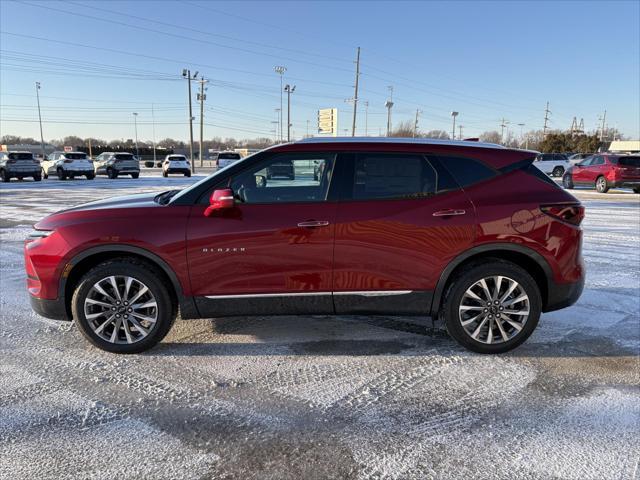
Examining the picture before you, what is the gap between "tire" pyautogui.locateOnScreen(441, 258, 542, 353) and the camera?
12.2ft

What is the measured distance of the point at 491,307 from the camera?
376cm

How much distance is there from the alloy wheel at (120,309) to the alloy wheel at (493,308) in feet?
8.51

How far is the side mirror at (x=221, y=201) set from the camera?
352 centimetres

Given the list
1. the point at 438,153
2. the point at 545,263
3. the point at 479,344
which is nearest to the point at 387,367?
the point at 479,344

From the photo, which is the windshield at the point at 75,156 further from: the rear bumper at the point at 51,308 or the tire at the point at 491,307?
the tire at the point at 491,307

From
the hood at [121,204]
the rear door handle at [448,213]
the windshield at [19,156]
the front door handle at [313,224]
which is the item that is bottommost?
the front door handle at [313,224]

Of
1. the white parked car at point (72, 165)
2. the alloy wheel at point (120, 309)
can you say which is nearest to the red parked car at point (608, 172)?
the alloy wheel at point (120, 309)

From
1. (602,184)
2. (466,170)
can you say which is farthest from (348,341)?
(602,184)

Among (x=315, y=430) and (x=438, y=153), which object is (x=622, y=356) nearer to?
(x=438, y=153)

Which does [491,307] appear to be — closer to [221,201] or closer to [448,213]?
[448,213]

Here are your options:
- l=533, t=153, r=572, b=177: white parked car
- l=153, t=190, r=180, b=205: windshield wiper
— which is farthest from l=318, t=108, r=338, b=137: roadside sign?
l=153, t=190, r=180, b=205: windshield wiper

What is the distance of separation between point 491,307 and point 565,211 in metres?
1.00

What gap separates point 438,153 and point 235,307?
2123 millimetres

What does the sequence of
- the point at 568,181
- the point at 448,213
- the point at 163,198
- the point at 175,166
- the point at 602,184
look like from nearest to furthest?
the point at 448,213
the point at 163,198
the point at 602,184
the point at 568,181
the point at 175,166
